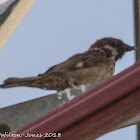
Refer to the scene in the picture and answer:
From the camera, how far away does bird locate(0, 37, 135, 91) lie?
2.19m

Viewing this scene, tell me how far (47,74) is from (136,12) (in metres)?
0.55

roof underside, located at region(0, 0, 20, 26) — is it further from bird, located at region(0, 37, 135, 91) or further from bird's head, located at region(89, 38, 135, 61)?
bird's head, located at region(89, 38, 135, 61)

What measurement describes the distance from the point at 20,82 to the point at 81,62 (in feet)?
1.74

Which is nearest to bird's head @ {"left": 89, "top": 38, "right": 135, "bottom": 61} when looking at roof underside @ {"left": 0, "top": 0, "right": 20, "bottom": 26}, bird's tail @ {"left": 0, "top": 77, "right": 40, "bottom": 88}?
roof underside @ {"left": 0, "top": 0, "right": 20, "bottom": 26}

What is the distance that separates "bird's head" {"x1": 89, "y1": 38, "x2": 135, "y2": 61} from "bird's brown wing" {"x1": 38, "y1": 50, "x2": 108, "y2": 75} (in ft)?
0.14

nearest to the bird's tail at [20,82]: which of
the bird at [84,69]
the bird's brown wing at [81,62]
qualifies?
the bird at [84,69]

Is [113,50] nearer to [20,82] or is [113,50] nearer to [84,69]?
[84,69]

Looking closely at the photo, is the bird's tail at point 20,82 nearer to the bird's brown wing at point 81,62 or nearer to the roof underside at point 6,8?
the bird's brown wing at point 81,62

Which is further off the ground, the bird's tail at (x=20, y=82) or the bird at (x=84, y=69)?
the bird at (x=84, y=69)

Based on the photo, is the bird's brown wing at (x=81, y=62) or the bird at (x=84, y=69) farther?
the bird's brown wing at (x=81, y=62)

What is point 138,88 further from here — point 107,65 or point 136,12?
point 107,65

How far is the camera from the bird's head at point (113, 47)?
8.70 feet

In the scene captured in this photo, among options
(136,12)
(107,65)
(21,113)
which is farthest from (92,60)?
(21,113)

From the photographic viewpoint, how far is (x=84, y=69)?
2.42m
